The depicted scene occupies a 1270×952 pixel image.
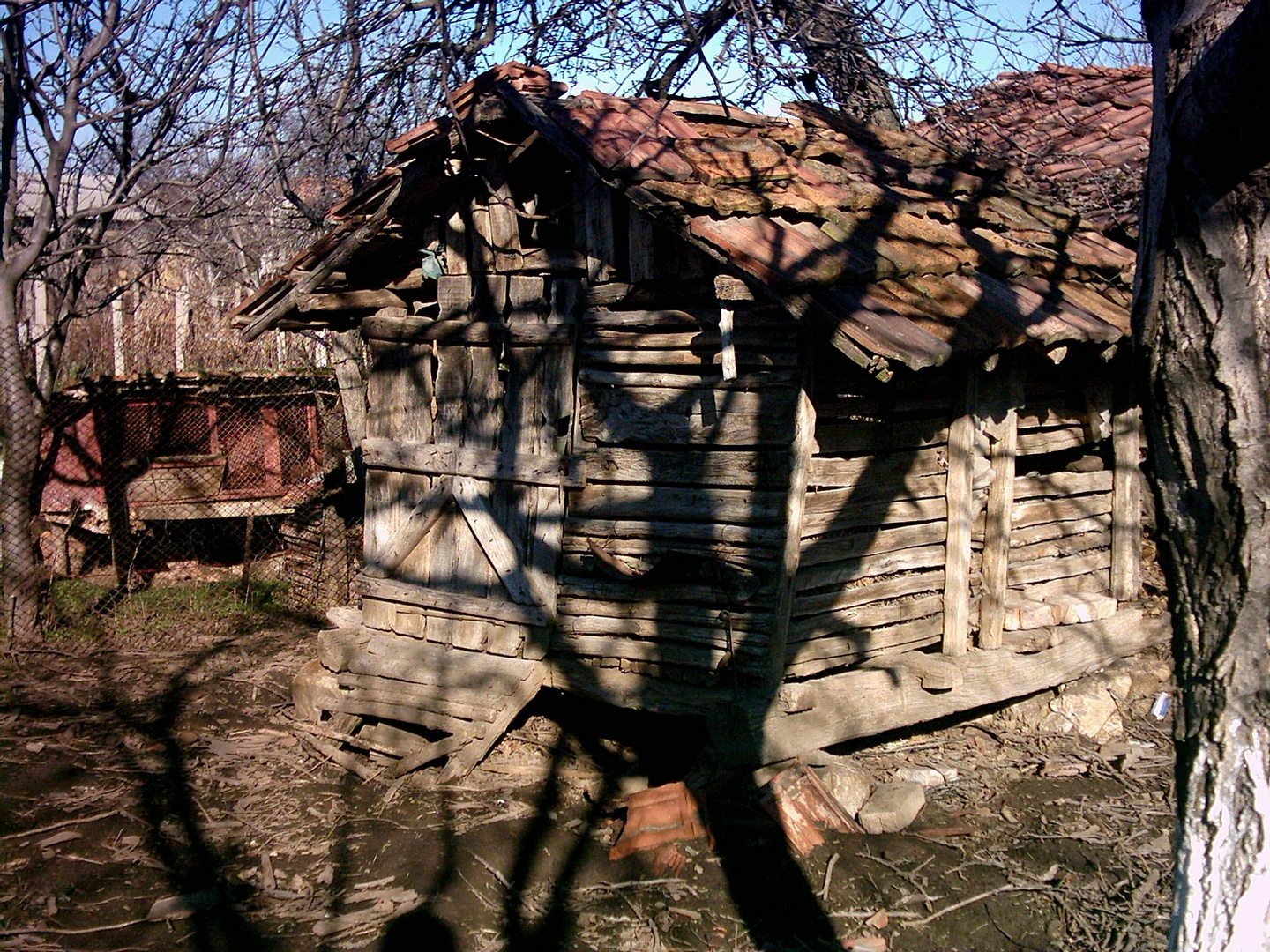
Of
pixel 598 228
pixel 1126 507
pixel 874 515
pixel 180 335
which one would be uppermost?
pixel 598 228

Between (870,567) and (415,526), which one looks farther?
(415,526)

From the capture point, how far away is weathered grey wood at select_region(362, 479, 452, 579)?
7.04 m

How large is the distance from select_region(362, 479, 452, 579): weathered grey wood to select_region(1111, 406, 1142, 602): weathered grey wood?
15.5ft

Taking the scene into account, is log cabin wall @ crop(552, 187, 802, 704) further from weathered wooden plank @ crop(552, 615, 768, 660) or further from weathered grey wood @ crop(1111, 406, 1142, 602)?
weathered grey wood @ crop(1111, 406, 1142, 602)

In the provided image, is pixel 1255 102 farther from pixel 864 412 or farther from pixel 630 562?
pixel 630 562

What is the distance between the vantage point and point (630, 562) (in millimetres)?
6242

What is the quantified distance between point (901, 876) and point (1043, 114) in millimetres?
8778

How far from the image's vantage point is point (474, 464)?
6895mm

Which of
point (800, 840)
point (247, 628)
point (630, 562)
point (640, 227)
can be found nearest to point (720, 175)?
point (640, 227)

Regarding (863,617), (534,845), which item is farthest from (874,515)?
(534,845)

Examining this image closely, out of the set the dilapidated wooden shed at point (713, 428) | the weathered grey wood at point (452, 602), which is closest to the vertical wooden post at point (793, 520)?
the dilapidated wooden shed at point (713, 428)

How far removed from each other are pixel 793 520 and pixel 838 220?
1773 mm

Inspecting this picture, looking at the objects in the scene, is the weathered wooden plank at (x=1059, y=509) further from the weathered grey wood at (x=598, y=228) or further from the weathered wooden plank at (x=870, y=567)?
the weathered grey wood at (x=598, y=228)

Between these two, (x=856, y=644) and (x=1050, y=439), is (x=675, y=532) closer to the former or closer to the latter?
(x=856, y=644)
